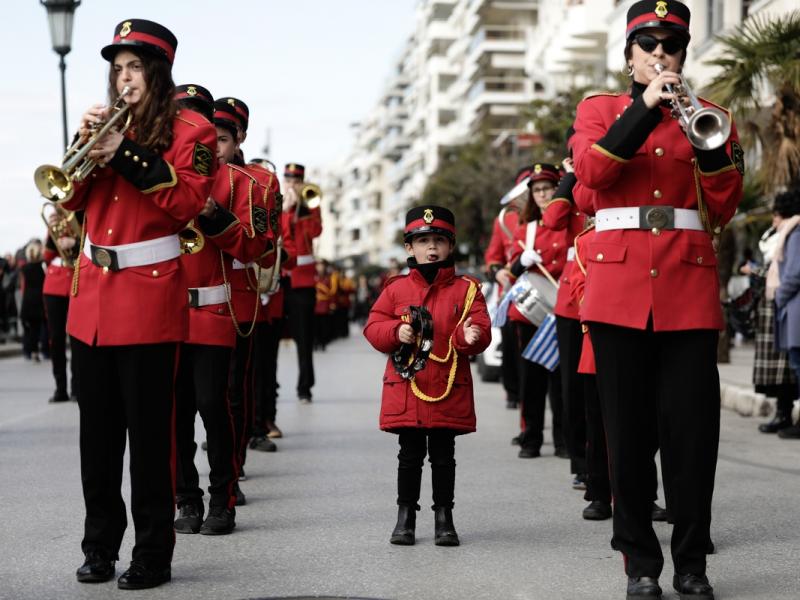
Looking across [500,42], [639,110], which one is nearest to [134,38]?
[639,110]

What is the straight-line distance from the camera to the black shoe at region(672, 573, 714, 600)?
18.1ft

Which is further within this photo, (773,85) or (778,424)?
(773,85)

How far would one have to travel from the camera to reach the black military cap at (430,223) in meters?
7.15

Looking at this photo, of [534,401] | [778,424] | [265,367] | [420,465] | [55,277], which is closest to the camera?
[420,465]

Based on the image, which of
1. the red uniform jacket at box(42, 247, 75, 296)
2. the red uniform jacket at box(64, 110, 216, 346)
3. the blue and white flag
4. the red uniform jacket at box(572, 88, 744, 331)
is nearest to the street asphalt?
the blue and white flag

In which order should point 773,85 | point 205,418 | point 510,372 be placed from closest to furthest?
1. point 205,418
2. point 510,372
3. point 773,85

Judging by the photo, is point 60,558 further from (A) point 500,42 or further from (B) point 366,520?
(A) point 500,42

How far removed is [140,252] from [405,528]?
2.01 m

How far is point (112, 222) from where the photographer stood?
5762 mm

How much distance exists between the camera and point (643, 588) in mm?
5551

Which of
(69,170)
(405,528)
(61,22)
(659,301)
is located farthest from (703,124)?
(61,22)

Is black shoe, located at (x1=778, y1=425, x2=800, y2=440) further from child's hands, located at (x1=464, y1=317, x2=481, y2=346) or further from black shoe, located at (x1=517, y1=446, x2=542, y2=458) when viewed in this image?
child's hands, located at (x1=464, y1=317, x2=481, y2=346)

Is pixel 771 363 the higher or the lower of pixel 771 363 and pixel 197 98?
the lower

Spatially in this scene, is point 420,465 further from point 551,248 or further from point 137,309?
point 551,248
